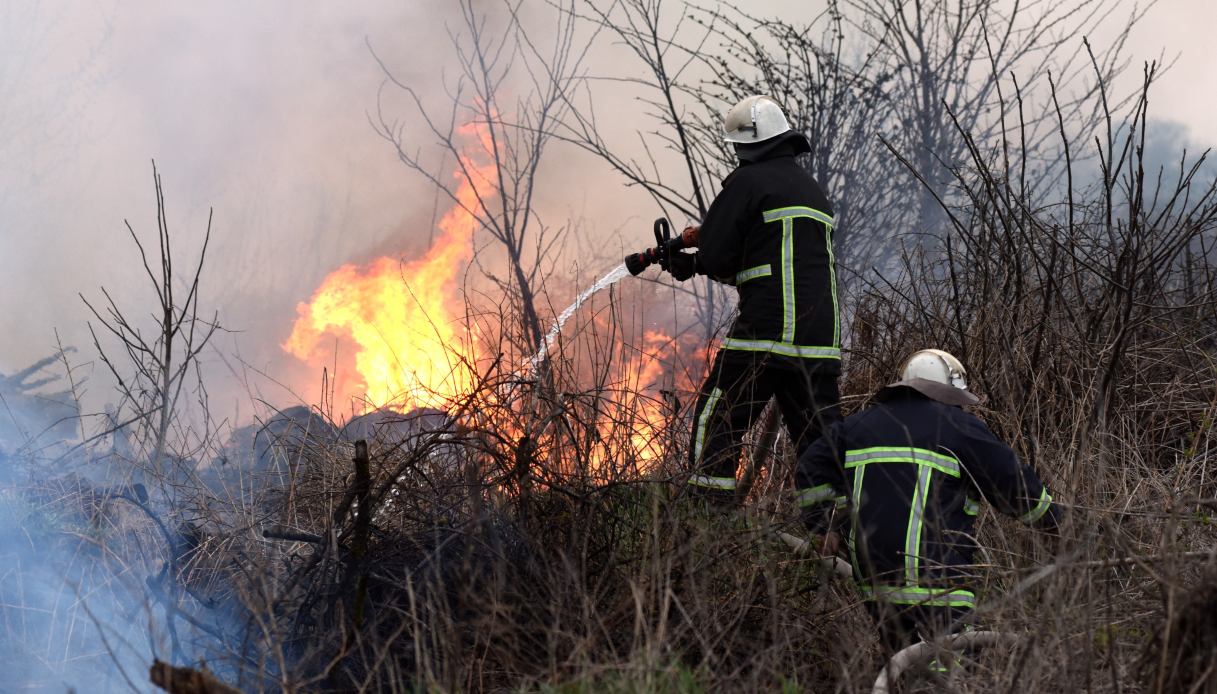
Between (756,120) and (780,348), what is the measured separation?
965 mm

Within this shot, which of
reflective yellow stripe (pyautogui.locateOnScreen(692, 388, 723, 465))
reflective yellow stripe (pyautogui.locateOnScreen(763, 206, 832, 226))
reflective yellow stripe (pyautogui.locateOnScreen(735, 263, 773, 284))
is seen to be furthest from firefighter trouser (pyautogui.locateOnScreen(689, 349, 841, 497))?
reflective yellow stripe (pyautogui.locateOnScreen(763, 206, 832, 226))

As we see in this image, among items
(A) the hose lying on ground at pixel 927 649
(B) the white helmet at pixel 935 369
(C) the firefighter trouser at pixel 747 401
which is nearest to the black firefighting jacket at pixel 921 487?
(B) the white helmet at pixel 935 369

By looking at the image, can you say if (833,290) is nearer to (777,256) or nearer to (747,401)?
(777,256)

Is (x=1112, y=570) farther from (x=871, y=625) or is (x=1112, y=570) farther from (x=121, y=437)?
(x=121, y=437)

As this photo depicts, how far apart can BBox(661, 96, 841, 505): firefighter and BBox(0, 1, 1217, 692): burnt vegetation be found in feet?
0.69

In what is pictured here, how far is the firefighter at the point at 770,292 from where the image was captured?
442 centimetres

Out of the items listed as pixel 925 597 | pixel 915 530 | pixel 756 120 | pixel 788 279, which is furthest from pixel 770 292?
pixel 925 597

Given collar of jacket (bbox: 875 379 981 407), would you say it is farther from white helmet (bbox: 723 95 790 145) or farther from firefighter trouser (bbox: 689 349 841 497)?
white helmet (bbox: 723 95 790 145)

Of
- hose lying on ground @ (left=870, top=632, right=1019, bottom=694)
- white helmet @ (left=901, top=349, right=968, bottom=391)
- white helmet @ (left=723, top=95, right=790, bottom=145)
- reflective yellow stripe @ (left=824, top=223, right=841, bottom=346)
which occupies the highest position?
white helmet @ (left=723, top=95, right=790, bottom=145)

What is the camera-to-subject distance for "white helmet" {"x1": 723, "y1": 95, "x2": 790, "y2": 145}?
4.62 m

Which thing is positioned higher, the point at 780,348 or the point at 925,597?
the point at 780,348

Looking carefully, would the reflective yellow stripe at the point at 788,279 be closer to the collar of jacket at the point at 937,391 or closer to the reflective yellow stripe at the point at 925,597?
the collar of jacket at the point at 937,391

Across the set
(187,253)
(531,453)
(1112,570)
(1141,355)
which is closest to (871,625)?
(1112,570)

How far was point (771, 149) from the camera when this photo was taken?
461cm
